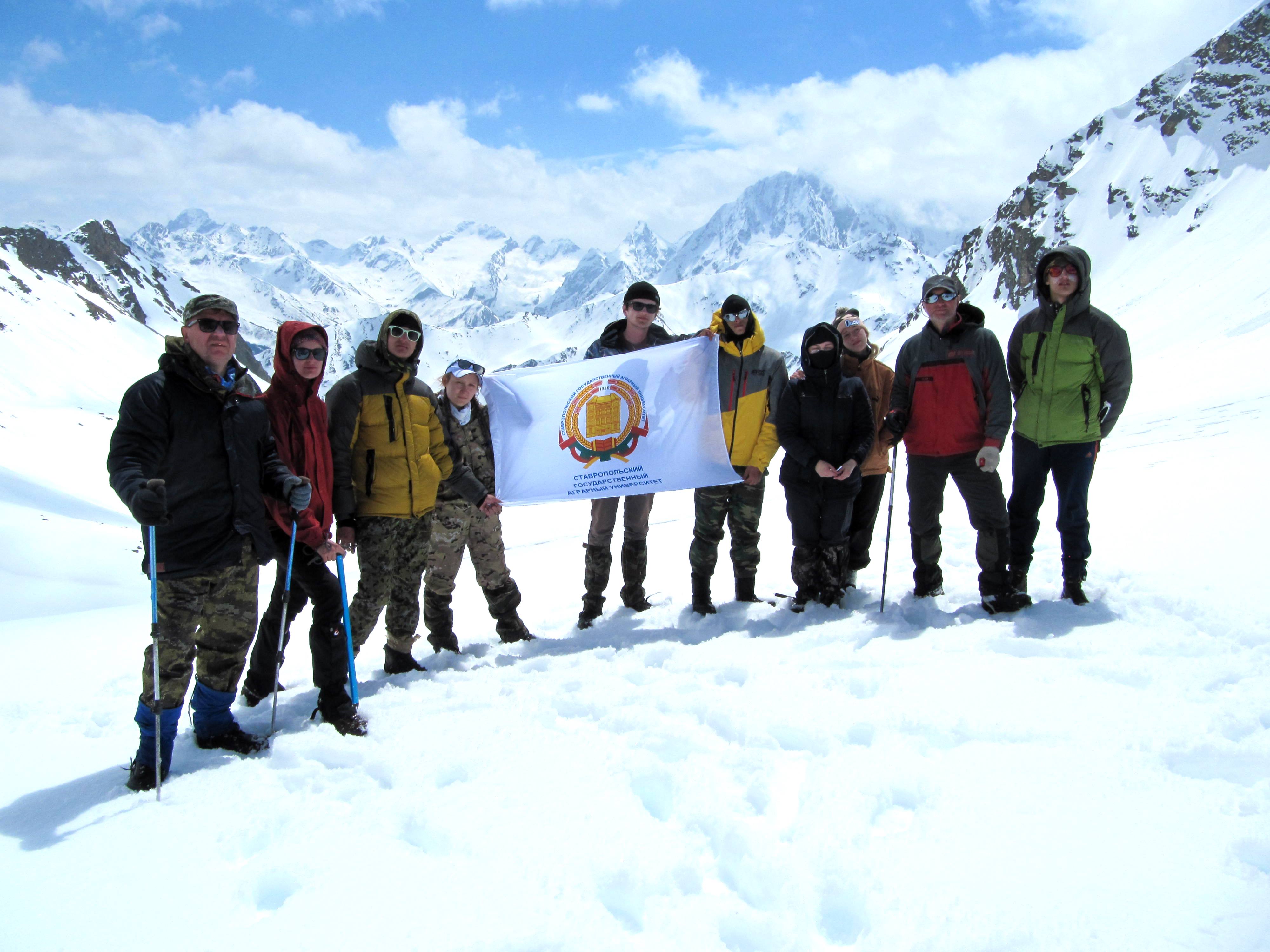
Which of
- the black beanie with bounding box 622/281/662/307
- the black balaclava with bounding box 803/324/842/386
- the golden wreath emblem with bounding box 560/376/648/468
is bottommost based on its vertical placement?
the golden wreath emblem with bounding box 560/376/648/468

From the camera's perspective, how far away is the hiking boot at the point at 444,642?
6.70 m

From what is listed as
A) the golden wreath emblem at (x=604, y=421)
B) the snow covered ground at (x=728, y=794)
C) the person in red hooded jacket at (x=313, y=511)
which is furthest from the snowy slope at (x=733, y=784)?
the golden wreath emblem at (x=604, y=421)

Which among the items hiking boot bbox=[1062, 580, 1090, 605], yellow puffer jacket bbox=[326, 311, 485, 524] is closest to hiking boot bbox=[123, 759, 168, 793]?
yellow puffer jacket bbox=[326, 311, 485, 524]

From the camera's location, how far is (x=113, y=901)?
118 inches

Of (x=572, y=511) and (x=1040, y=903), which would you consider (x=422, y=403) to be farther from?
(x=572, y=511)

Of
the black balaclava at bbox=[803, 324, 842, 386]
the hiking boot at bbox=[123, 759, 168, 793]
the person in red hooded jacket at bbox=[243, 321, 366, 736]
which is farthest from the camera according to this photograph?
the black balaclava at bbox=[803, 324, 842, 386]

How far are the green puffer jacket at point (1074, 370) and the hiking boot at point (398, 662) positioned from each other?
5278 mm

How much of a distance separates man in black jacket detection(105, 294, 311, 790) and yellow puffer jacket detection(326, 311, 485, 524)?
0.88 m

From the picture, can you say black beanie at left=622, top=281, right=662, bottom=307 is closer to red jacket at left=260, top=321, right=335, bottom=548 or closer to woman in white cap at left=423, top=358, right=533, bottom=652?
woman in white cap at left=423, top=358, right=533, bottom=652

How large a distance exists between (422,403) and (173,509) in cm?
207

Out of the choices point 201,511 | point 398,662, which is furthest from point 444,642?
point 201,511

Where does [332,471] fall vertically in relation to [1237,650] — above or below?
above

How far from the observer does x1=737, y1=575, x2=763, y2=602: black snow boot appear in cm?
709

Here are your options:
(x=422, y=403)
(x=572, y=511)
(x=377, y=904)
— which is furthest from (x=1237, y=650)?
(x=572, y=511)
